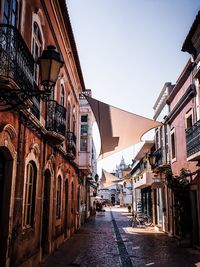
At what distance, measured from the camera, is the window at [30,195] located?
810cm

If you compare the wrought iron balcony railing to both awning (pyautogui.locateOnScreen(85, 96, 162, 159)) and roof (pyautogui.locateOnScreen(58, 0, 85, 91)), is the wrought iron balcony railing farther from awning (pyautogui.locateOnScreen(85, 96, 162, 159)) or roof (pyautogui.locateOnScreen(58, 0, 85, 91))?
roof (pyautogui.locateOnScreen(58, 0, 85, 91))

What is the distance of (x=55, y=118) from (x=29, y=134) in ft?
6.67

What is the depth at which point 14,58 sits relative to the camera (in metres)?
6.00

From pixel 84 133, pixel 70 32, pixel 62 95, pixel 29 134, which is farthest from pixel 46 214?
pixel 84 133

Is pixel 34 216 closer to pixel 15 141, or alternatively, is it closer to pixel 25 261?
pixel 25 261

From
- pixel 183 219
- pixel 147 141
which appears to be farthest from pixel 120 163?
pixel 183 219

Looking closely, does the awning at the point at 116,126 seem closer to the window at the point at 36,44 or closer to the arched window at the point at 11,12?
the window at the point at 36,44

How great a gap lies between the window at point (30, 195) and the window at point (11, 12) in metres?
3.64

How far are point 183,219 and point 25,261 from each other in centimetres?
782

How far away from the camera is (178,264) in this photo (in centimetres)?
948

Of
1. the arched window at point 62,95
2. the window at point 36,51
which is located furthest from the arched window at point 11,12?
the arched window at point 62,95

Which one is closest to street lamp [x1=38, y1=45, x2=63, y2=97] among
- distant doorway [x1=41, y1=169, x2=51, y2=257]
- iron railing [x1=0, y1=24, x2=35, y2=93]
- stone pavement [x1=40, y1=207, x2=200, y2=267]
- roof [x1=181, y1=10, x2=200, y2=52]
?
iron railing [x1=0, y1=24, x2=35, y2=93]

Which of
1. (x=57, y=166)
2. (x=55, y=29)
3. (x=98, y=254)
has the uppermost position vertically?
(x=55, y=29)

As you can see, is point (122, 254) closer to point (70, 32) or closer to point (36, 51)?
point (36, 51)
